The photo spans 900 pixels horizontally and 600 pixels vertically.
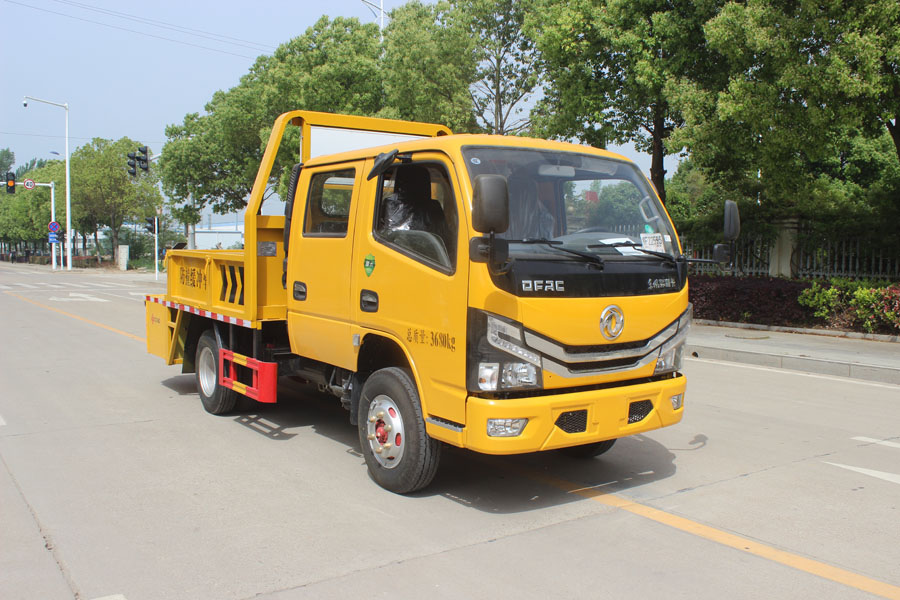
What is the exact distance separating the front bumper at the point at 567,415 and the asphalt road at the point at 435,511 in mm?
506

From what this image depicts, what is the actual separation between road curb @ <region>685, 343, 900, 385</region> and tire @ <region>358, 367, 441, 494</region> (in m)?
7.82

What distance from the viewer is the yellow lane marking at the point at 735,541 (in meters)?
3.81

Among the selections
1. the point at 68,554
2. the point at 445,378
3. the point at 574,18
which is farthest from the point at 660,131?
the point at 68,554

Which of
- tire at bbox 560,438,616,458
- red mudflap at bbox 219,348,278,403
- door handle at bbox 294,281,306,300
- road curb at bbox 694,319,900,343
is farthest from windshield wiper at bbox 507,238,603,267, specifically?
road curb at bbox 694,319,900,343

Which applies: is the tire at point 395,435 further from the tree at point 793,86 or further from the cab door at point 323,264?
the tree at point 793,86

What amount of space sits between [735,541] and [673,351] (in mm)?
1338

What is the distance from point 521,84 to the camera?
1023 inches

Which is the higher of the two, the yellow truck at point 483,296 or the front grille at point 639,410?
the yellow truck at point 483,296

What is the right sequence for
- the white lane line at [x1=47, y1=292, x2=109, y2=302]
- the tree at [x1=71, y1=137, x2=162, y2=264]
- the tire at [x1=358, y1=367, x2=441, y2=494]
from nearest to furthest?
the tire at [x1=358, y1=367, x2=441, y2=494] → the white lane line at [x1=47, y1=292, x2=109, y2=302] → the tree at [x1=71, y1=137, x2=162, y2=264]

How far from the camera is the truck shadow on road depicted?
5102 mm

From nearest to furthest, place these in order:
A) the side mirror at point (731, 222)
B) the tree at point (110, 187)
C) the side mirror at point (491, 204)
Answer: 1. the side mirror at point (491, 204)
2. the side mirror at point (731, 222)
3. the tree at point (110, 187)

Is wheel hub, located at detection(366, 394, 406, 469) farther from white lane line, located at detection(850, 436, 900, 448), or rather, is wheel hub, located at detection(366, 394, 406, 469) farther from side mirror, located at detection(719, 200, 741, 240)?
white lane line, located at detection(850, 436, 900, 448)

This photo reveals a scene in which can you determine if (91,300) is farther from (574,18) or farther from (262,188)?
(262,188)

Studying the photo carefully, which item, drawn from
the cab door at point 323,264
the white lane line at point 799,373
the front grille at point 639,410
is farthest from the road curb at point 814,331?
the cab door at point 323,264
